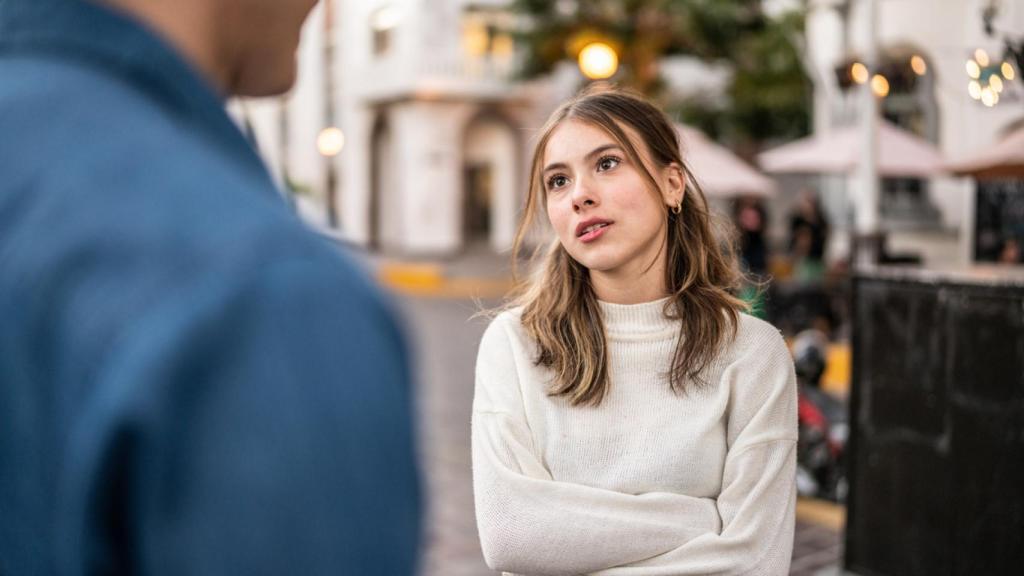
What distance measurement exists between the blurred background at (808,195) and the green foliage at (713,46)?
0.06m

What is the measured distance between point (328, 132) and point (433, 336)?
6369 millimetres

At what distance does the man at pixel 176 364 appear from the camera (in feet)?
2.14

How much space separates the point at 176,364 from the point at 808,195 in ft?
51.9

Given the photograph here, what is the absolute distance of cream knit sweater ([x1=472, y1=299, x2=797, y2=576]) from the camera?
6.50 ft

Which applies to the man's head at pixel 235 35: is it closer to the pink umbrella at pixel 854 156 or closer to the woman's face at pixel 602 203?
the woman's face at pixel 602 203

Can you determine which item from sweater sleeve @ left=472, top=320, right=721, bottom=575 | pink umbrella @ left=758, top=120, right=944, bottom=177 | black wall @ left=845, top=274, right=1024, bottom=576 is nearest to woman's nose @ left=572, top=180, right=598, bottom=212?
sweater sleeve @ left=472, top=320, right=721, bottom=575

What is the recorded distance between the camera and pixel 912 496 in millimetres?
4863

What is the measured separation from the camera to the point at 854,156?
1348cm

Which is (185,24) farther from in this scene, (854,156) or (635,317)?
(854,156)

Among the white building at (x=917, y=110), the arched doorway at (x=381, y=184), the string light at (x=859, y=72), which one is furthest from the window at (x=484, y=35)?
the string light at (x=859, y=72)

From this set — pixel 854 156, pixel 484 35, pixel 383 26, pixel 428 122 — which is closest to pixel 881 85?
pixel 854 156

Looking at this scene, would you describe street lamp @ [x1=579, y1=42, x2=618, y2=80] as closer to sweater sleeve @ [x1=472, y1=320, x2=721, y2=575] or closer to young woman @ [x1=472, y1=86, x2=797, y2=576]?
young woman @ [x1=472, y1=86, x2=797, y2=576]

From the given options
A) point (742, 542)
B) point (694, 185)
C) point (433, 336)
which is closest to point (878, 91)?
point (694, 185)

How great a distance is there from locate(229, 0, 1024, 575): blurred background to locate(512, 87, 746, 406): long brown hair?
0.34 metres
